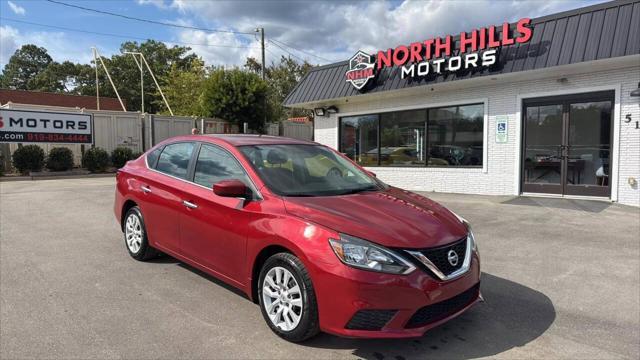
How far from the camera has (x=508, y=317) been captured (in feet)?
12.2

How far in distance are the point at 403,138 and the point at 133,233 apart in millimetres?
9714

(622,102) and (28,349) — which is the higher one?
(622,102)

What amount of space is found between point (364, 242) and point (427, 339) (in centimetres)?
101

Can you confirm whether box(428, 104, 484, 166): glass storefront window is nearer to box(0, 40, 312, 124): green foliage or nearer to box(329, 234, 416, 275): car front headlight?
box(329, 234, 416, 275): car front headlight

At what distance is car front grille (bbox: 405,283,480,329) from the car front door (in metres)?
1.46

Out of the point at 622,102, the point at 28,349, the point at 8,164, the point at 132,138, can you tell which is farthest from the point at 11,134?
the point at 622,102

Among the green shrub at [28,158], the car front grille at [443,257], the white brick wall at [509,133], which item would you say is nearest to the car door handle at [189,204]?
the car front grille at [443,257]

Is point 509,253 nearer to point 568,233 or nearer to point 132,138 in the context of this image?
point 568,233

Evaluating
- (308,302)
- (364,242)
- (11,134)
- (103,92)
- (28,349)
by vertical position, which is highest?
(103,92)

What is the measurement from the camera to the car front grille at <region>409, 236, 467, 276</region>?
9.68 feet

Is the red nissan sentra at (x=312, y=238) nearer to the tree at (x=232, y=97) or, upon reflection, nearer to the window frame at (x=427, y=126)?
the window frame at (x=427, y=126)

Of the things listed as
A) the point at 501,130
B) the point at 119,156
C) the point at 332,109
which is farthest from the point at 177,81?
the point at 501,130

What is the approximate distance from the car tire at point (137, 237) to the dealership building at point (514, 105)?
8.43 metres

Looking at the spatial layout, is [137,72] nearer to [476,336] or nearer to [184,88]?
[184,88]
